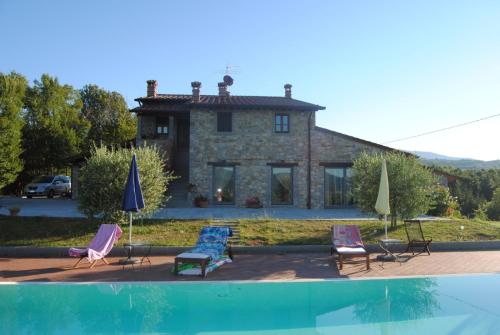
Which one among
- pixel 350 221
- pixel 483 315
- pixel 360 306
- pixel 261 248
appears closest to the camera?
pixel 483 315

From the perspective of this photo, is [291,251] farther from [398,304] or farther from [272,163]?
[272,163]

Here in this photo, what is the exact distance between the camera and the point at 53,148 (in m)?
34.0

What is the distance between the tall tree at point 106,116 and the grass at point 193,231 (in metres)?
27.5

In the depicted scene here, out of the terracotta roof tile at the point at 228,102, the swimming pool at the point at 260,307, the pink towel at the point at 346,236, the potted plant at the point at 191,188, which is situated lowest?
the swimming pool at the point at 260,307

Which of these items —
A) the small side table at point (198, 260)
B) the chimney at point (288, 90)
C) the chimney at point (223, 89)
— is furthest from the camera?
the chimney at point (223, 89)

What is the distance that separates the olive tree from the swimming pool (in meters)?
4.93

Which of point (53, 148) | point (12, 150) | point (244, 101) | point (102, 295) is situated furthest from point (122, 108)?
point (102, 295)

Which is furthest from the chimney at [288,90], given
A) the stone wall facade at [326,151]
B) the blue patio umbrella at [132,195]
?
the blue patio umbrella at [132,195]

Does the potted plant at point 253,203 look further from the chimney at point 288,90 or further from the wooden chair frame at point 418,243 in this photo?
the wooden chair frame at point 418,243

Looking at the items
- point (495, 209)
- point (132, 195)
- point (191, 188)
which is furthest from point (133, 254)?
point (495, 209)

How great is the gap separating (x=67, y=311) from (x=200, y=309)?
2369mm

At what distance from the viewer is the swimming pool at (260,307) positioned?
21.8ft

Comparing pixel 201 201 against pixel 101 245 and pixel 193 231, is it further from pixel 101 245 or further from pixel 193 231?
pixel 101 245

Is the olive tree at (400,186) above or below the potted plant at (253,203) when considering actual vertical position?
A: above
